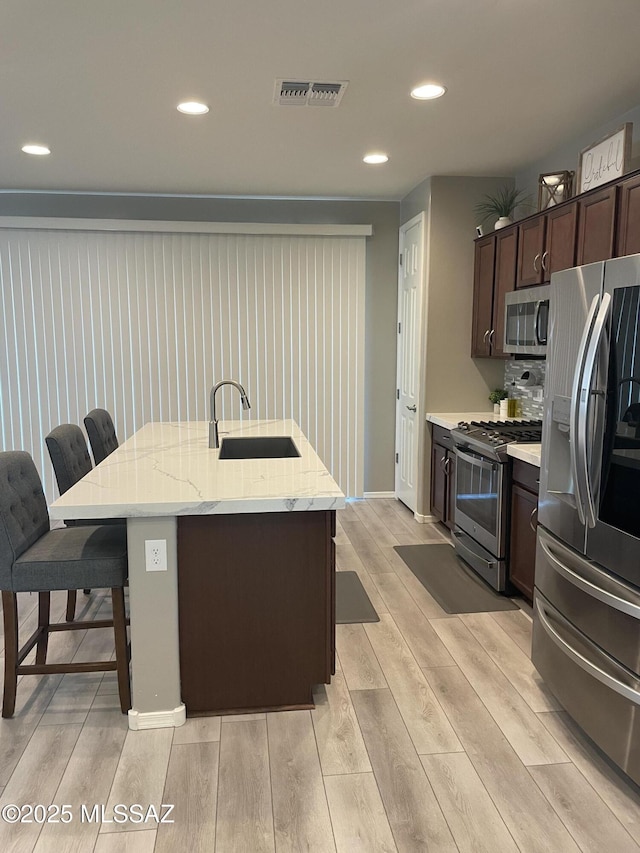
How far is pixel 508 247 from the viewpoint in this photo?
13.6 ft

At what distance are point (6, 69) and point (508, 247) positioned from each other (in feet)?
9.85

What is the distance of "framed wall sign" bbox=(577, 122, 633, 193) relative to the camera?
113 inches

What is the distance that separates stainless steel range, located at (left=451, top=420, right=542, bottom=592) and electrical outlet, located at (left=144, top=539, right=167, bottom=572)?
80.1 inches

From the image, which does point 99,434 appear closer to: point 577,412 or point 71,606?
point 71,606

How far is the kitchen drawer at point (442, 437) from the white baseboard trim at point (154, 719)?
9.02ft

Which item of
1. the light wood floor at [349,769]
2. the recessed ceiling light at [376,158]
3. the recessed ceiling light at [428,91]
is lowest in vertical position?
the light wood floor at [349,769]

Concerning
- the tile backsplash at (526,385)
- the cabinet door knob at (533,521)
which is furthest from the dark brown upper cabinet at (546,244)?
the cabinet door knob at (533,521)

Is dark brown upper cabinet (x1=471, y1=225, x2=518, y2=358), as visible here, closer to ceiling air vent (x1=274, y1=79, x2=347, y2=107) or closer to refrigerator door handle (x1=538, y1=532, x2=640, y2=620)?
ceiling air vent (x1=274, y1=79, x2=347, y2=107)

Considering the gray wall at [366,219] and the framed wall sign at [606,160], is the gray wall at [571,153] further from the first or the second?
the gray wall at [366,219]

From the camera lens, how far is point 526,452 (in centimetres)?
328

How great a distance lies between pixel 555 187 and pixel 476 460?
1643mm

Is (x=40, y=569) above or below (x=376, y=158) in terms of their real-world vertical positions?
below

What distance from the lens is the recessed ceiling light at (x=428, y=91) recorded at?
2979mm

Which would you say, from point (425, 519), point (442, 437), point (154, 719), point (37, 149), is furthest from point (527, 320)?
point (37, 149)
